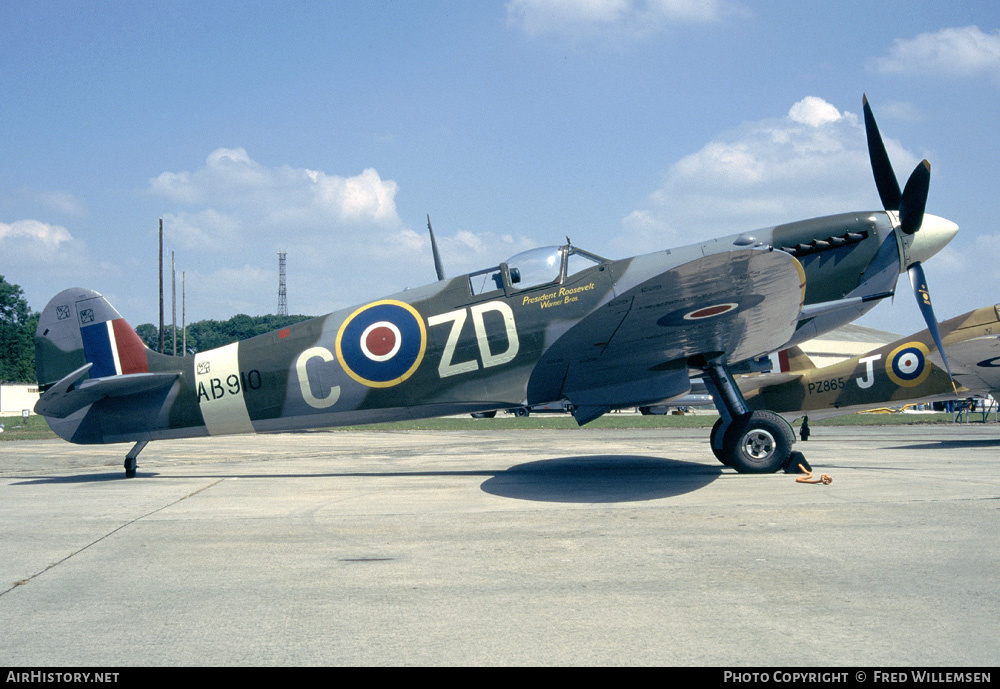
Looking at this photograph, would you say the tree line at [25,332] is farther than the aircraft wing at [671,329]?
Yes

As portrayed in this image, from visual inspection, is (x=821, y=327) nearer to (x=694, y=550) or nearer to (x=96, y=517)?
(x=694, y=550)

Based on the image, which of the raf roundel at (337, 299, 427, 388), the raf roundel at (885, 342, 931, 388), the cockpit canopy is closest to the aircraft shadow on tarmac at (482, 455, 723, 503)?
the raf roundel at (337, 299, 427, 388)

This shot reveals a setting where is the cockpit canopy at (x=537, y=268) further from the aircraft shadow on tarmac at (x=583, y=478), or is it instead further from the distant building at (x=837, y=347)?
the distant building at (x=837, y=347)

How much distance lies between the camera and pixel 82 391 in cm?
903

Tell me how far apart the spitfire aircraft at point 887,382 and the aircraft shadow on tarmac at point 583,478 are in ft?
17.4

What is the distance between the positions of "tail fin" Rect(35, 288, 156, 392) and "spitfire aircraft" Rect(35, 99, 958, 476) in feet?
0.56

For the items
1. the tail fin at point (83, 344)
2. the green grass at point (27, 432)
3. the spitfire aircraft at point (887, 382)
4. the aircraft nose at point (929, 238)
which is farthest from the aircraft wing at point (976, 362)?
the green grass at point (27, 432)

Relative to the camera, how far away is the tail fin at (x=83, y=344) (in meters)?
9.45

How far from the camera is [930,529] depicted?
511cm

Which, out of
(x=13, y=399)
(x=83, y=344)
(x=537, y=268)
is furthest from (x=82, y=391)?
(x=13, y=399)

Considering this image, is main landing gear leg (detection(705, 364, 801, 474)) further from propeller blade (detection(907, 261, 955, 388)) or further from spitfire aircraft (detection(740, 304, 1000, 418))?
spitfire aircraft (detection(740, 304, 1000, 418))

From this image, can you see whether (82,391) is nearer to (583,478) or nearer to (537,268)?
(537,268)

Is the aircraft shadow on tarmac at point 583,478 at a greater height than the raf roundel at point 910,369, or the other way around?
the raf roundel at point 910,369

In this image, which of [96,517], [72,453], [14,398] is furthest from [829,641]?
[14,398]
